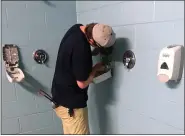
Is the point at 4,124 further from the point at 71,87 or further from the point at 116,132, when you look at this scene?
the point at 116,132

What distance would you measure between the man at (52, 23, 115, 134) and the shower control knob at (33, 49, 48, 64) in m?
0.39

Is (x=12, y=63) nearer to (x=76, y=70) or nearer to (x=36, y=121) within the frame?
(x=36, y=121)

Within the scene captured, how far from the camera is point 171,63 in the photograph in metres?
1.18

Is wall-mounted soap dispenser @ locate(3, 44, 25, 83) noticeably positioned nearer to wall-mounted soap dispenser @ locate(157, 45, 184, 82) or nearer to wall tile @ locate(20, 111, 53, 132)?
wall tile @ locate(20, 111, 53, 132)

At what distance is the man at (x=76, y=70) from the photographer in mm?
1459

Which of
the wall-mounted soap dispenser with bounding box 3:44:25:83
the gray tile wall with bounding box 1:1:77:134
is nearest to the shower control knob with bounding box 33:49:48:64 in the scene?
the gray tile wall with bounding box 1:1:77:134

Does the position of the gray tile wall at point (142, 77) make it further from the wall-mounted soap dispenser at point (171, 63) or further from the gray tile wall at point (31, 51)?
the gray tile wall at point (31, 51)

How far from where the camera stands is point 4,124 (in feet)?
6.24

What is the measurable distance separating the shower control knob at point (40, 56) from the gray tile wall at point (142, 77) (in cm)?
51

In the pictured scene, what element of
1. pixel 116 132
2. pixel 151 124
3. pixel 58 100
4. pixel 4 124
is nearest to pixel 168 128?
pixel 151 124

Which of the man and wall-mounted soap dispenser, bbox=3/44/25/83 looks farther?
wall-mounted soap dispenser, bbox=3/44/25/83

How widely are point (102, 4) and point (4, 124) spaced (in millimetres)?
1255

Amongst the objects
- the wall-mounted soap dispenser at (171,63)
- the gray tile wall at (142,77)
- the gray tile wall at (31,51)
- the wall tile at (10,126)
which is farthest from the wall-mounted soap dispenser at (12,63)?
the wall-mounted soap dispenser at (171,63)

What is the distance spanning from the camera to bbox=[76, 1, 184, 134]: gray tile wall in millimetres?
1285
